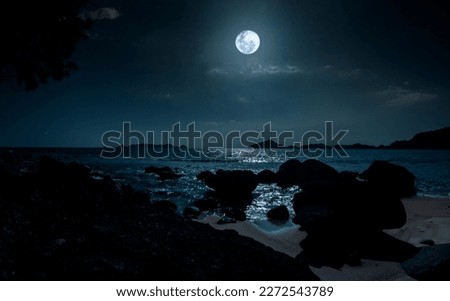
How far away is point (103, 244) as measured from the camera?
5.45 metres

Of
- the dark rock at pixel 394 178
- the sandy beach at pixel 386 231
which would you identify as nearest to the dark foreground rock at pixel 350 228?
the sandy beach at pixel 386 231

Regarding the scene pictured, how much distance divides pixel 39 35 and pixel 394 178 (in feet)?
87.1

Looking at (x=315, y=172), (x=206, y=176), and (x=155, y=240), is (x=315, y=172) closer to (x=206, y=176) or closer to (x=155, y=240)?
(x=206, y=176)

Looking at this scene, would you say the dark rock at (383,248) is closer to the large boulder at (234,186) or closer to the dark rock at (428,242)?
the dark rock at (428,242)

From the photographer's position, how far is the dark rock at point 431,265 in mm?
5965

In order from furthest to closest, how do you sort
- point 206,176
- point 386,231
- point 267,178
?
point 267,178 → point 206,176 → point 386,231

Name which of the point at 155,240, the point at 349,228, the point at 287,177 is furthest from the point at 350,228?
the point at 287,177

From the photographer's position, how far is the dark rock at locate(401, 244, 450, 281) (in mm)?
5965

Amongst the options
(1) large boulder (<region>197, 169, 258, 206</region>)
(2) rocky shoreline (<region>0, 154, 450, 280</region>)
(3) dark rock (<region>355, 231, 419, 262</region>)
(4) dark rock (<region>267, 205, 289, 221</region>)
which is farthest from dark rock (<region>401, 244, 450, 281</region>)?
(1) large boulder (<region>197, 169, 258, 206</region>)

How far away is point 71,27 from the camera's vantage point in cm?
883

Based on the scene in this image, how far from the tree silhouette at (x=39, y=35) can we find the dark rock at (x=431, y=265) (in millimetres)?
11731

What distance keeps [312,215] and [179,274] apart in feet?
18.0

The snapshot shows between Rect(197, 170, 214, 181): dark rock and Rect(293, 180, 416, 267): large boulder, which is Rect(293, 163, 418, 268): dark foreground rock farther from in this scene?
Rect(197, 170, 214, 181): dark rock

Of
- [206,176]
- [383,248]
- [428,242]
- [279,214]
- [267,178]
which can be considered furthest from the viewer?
[267,178]
